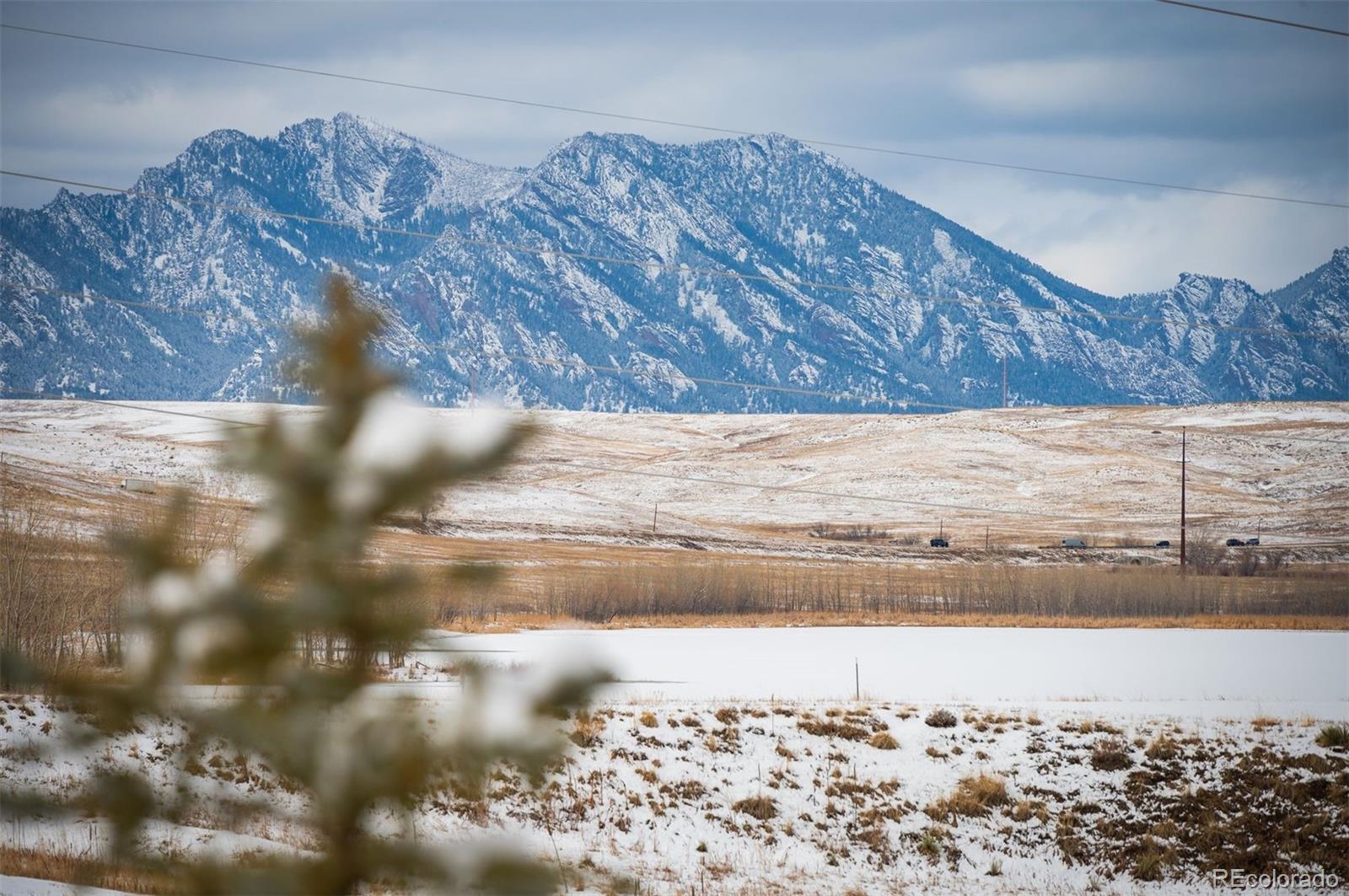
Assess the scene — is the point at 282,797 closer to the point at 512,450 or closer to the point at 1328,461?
the point at 512,450

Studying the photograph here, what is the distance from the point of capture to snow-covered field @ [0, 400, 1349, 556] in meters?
103

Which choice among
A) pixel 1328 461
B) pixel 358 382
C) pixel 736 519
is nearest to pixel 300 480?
pixel 358 382

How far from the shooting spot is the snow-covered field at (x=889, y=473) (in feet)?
337

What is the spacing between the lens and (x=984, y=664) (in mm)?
39250

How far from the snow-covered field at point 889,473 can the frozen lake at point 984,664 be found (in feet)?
146

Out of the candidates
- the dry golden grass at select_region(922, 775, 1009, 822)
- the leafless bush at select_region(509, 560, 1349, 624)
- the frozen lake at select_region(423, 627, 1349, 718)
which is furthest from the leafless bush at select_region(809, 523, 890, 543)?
the dry golden grass at select_region(922, 775, 1009, 822)

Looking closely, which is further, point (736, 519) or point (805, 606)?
point (736, 519)

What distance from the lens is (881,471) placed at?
13238 centimetres

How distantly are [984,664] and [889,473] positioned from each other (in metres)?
93.2

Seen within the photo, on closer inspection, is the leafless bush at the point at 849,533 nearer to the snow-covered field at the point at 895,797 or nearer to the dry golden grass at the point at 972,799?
the snow-covered field at the point at 895,797

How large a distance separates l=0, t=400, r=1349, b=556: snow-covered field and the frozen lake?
44.4 metres

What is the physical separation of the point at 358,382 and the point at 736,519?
107 m

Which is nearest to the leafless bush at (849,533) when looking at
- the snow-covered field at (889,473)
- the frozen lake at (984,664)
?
the snow-covered field at (889,473)

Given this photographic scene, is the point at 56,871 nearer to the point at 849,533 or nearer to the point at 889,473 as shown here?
the point at 849,533
